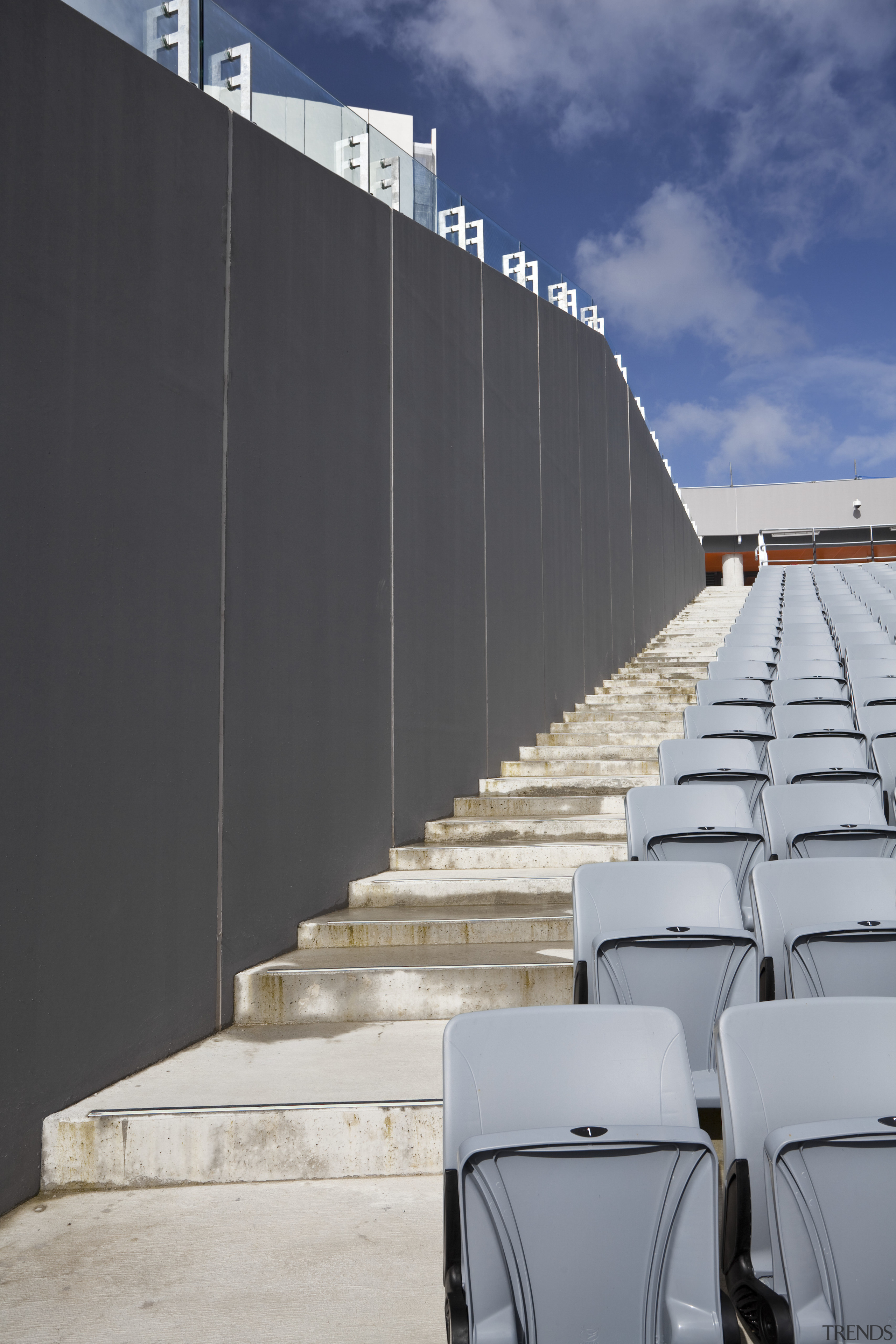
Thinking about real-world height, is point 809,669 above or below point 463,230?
below

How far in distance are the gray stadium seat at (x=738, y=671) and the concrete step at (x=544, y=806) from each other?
78.7 inches

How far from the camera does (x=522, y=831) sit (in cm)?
514

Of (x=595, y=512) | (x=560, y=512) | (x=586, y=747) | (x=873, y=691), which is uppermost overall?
(x=595, y=512)

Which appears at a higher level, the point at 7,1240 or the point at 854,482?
the point at 854,482

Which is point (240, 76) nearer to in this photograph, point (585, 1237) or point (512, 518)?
point (512, 518)

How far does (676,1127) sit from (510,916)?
239cm

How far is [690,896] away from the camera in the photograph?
2945 millimetres

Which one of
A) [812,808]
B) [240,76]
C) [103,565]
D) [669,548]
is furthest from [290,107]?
[669,548]

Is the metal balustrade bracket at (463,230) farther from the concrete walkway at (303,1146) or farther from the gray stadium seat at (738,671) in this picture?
the concrete walkway at (303,1146)

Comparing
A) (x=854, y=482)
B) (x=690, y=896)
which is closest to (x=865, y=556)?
(x=854, y=482)

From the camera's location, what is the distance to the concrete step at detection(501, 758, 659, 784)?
604cm

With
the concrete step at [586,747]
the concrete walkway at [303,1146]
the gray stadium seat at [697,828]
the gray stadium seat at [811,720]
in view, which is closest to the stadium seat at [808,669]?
the concrete step at [586,747]

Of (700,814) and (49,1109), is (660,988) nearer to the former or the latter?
(700,814)

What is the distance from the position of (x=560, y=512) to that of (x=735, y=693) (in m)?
2.43
